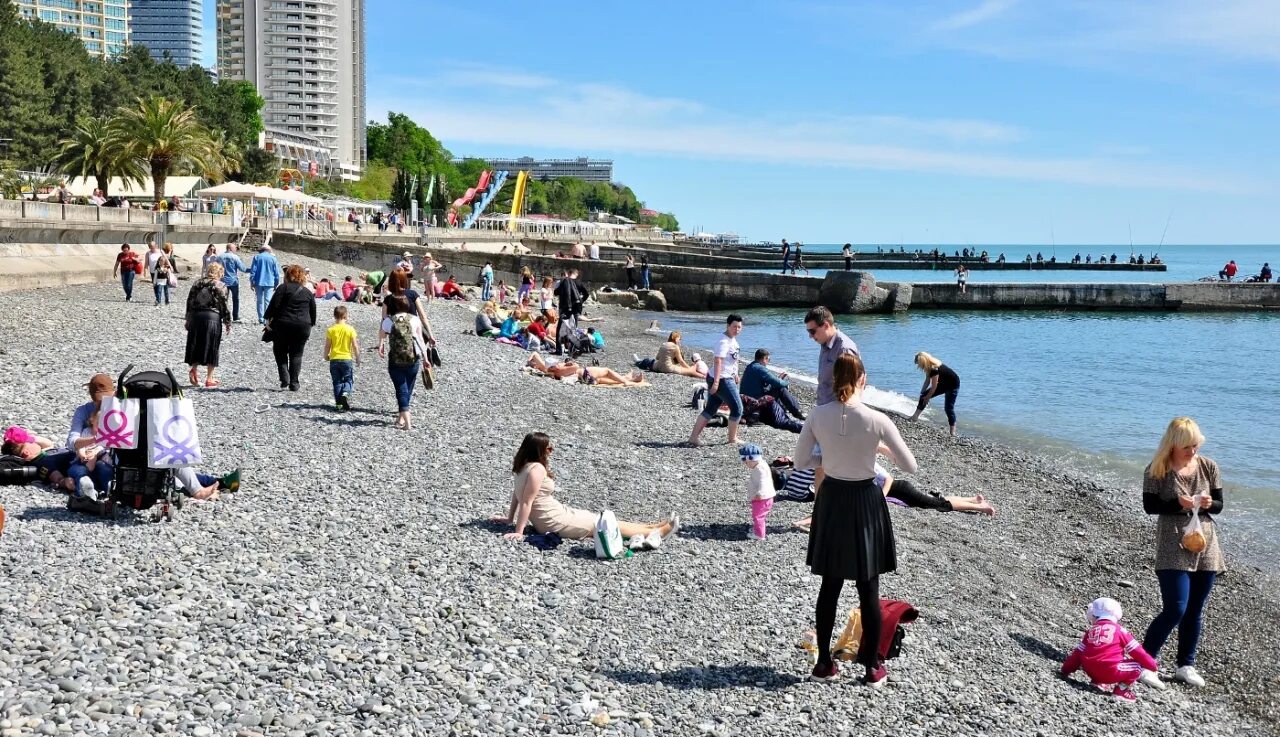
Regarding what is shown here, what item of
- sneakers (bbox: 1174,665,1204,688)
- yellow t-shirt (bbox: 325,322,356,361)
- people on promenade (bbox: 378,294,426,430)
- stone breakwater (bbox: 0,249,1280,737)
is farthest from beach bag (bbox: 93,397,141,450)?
sneakers (bbox: 1174,665,1204,688)

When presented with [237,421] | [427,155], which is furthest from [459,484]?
Answer: [427,155]

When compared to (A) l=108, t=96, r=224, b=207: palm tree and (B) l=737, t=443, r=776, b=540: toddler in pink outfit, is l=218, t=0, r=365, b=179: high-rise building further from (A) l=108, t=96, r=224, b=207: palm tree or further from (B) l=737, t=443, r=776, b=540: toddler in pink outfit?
(B) l=737, t=443, r=776, b=540: toddler in pink outfit

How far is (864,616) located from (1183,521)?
2.14m

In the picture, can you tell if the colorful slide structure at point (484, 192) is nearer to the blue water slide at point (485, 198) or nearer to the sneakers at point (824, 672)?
the blue water slide at point (485, 198)

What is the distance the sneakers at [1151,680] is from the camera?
6465mm

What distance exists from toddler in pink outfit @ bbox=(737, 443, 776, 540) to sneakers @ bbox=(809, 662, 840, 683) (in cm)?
274

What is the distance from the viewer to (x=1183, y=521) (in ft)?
20.5

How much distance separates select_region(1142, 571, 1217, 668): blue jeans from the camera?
6.36 m

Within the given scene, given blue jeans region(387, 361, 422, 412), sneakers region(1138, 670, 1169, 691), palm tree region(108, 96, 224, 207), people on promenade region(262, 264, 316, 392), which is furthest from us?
palm tree region(108, 96, 224, 207)

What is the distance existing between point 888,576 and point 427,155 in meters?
151

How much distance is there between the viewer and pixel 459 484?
947 centimetres

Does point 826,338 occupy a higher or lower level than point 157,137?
lower

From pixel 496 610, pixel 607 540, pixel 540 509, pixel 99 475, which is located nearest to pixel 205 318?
pixel 99 475

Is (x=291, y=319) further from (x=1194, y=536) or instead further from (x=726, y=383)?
(x=1194, y=536)
